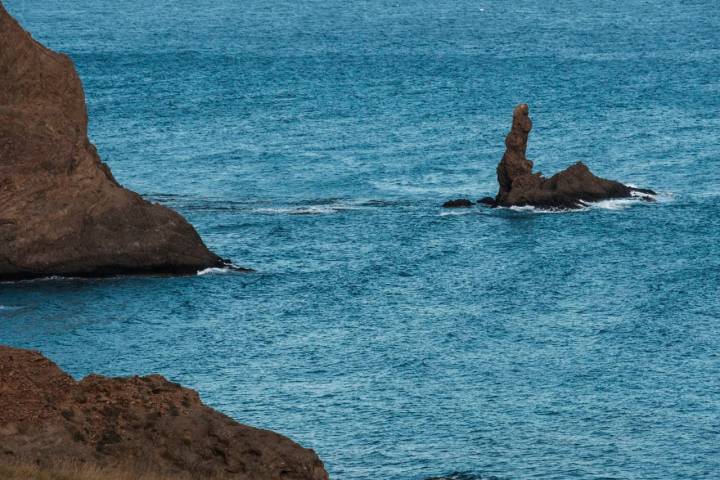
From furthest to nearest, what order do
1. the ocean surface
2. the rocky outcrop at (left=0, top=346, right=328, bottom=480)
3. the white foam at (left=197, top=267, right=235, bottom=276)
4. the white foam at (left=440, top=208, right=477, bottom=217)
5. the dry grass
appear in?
the white foam at (left=440, top=208, right=477, bottom=217) → the white foam at (left=197, top=267, right=235, bottom=276) → the ocean surface → the rocky outcrop at (left=0, top=346, right=328, bottom=480) → the dry grass

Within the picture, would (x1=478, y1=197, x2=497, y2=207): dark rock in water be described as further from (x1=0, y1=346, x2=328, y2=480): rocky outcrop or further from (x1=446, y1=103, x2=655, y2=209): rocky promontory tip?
(x1=0, y1=346, x2=328, y2=480): rocky outcrop

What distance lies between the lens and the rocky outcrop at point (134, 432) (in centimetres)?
3922

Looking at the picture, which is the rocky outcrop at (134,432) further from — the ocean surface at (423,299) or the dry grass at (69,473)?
the ocean surface at (423,299)

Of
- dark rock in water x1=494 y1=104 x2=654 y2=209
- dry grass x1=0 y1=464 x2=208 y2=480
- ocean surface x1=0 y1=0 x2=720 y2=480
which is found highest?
dry grass x1=0 y1=464 x2=208 y2=480

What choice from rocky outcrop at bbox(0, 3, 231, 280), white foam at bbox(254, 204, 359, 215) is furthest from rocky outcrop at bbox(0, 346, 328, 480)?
white foam at bbox(254, 204, 359, 215)

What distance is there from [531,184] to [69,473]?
8497 centimetres

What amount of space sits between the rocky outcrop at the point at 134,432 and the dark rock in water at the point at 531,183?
77.4 metres

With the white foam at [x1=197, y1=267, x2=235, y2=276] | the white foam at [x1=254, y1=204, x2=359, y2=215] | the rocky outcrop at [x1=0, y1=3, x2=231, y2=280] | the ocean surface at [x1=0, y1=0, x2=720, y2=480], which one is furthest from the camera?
the white foam at [x1=254, y1=204, x2=359, y2=215]

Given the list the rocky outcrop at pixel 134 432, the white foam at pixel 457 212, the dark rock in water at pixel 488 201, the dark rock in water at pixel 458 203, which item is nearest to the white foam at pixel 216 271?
the white foam at pixel 457 212

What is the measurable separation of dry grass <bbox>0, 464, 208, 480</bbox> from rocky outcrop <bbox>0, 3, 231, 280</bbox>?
172 feet

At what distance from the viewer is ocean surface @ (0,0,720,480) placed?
220 feet

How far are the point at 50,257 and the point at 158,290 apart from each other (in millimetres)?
6701

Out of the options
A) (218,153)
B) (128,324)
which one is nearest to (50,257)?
(128,324)

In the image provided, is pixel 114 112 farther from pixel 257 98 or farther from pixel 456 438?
pixel 456 438
